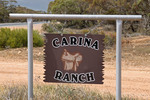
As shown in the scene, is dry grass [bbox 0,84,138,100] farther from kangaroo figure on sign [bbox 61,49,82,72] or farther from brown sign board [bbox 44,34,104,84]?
kangaroo figure on sign [bbox 61,49,82,72]

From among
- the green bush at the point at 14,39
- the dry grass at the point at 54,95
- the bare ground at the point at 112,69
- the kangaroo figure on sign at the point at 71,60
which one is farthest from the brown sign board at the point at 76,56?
the green bush at the point at 14,39

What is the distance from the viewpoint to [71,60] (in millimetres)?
5223

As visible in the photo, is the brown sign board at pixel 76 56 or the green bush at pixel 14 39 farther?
the green bush at pixel 14 39

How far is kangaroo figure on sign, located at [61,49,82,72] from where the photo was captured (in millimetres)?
5219

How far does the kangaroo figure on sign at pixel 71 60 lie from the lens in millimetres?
5219

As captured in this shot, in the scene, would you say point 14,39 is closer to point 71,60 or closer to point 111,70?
point 111,70

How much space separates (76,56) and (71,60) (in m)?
0.10

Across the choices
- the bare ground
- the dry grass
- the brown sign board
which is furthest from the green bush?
the brown sign board

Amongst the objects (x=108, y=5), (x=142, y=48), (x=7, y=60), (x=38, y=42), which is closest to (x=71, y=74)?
(x=7, y=60)

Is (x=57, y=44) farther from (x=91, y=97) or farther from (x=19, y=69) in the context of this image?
(x=19, y=69)

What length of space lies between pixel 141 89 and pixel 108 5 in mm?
15109

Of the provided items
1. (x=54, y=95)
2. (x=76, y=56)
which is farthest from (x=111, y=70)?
(x=76, y=56)

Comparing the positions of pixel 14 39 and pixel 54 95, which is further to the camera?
pixel 14 39

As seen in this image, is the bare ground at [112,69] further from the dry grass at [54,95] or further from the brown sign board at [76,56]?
the brown sign board at [76,56]
